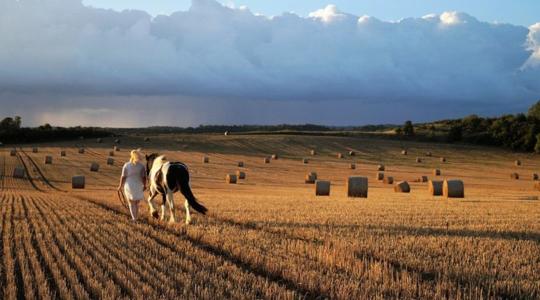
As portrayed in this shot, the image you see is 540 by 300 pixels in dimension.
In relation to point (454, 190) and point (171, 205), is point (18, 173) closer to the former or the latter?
point (454, 190)

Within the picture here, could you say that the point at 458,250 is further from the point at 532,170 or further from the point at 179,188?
the point at 532,170

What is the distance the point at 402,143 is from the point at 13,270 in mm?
73146

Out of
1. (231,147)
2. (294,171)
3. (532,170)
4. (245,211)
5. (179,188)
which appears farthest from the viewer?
(231,147)

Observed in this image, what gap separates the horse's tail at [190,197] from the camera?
522 inches

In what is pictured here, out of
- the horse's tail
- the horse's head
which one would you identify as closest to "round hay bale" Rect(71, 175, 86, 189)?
the horse's head

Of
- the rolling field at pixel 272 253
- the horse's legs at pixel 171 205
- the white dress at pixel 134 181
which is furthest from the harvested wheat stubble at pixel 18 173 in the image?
the horse's legs at pixel 171 205

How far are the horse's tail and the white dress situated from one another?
3.84 ft

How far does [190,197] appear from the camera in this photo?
13.4 m

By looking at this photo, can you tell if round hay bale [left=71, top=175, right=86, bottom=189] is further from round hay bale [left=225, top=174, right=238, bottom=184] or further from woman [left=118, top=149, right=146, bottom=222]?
woman [left=118, top=149, right=146, bottom=222]

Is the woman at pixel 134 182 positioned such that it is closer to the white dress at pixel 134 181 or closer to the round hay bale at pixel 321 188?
the white dress at pixel 134 181

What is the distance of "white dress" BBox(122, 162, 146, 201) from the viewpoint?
14289 mm

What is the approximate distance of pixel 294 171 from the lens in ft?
166

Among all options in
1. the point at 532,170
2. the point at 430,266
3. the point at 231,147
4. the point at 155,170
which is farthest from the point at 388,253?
the point at 231,147

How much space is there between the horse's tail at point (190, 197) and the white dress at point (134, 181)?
46.0 inches
